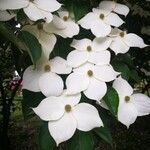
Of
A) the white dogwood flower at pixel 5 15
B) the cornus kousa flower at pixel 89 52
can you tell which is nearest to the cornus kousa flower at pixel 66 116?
the cornus kousa flower at pixel 89 52

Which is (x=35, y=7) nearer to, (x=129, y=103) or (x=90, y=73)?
(x=90, y=73)

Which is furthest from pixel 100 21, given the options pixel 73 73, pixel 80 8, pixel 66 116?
pixel 66 116

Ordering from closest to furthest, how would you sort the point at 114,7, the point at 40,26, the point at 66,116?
the point at 66,116
the point at 40,26
the point at 114,7

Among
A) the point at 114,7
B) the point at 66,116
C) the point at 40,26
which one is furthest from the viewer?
the point at 114,7

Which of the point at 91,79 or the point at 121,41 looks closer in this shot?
the point at 91,79

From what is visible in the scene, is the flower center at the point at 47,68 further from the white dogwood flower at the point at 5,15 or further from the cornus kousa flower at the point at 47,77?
the white dogwood flower at the point at 5,15

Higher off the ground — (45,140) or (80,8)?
(80,8)

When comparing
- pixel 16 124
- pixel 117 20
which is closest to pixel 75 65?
pixel 117 20
